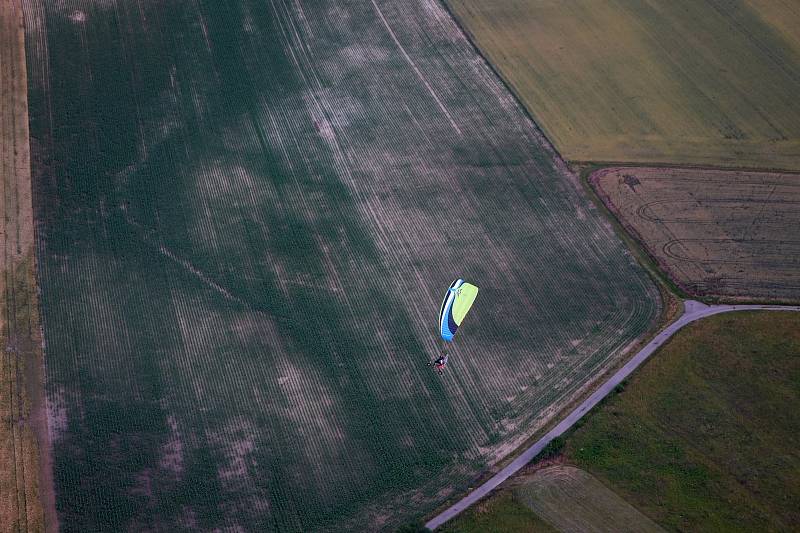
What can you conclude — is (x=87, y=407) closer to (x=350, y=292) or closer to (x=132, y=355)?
(x=132, y=355)

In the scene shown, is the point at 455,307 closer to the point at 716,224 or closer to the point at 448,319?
the point at 448,319

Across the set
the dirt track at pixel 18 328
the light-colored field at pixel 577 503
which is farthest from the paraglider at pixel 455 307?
the dirt track at pixel 18 328

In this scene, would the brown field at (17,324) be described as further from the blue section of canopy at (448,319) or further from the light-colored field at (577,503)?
the light-colored field at (577,503)

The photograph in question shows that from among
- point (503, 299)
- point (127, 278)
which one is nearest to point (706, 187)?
point (503, 299)

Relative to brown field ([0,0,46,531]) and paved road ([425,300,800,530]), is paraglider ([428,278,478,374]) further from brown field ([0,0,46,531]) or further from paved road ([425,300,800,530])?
brown field ([0,0,46,531])

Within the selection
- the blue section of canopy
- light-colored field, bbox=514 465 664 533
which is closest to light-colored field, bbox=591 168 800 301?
light-colored field, bbox=514 465 664 533

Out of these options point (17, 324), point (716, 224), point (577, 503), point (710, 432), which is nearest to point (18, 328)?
point (17, 324)
